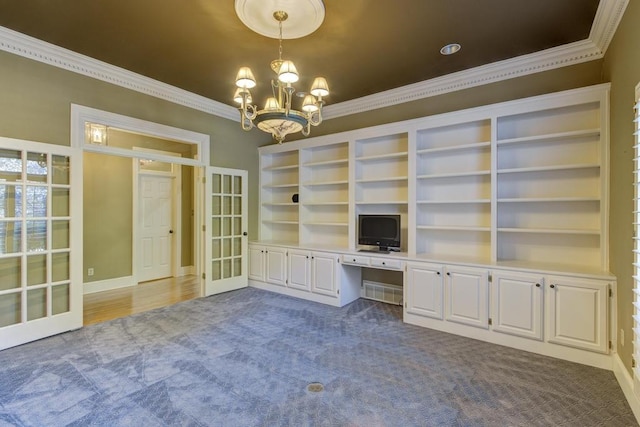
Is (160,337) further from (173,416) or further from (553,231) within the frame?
(553,231)

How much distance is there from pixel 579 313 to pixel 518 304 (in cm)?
46

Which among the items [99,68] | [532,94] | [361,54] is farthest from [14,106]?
[532,94]

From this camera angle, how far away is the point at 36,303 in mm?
3301

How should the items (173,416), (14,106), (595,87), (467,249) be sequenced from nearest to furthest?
(173,416)
(595,87)
(14,106)
(467,249)

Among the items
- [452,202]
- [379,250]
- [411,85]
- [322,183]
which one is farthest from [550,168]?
[322,183]

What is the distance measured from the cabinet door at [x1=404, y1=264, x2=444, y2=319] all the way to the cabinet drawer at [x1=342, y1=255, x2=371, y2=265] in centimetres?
56

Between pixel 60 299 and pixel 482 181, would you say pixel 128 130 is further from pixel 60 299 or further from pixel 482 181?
pixel 482 181

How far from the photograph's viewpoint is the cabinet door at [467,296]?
3.27 m

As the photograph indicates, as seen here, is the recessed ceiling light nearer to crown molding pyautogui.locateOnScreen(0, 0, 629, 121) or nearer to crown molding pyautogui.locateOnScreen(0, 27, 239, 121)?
crown molding pyautogui.locateOnScreen(0, 0, 629, 121)

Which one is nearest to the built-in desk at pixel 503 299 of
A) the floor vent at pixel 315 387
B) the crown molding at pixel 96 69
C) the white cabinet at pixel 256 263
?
the white cabinet at pixel 256 263

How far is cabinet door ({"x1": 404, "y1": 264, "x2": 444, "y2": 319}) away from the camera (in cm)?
355

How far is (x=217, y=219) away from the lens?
16.7 ft

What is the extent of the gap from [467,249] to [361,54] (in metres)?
2.66

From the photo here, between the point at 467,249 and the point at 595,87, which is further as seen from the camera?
the point at 467,249
